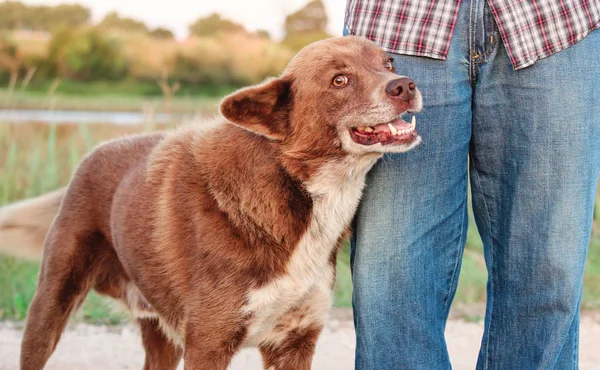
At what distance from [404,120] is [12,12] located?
10.7 metres

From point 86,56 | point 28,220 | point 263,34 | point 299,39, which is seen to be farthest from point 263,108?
point 86,56

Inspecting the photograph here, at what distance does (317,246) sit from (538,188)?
806mm

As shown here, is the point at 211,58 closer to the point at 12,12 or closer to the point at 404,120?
the point at 12,12

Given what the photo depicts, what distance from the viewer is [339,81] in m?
2.76

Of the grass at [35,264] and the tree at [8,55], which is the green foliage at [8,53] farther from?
the grass at [35,264]

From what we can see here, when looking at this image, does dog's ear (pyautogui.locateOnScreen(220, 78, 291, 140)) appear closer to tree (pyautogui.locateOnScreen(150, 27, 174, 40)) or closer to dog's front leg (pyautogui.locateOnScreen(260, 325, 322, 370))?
dog's front leg (pyautogui.locateOnScreen(260, 325, 322, 370))

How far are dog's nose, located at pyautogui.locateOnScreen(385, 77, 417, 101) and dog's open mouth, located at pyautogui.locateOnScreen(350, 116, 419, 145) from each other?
117mm

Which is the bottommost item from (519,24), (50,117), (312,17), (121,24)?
(121,24)

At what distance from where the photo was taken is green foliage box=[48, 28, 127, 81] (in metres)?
11.9

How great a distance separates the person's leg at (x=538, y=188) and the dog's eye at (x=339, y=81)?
46 cm

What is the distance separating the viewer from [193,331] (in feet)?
9.17

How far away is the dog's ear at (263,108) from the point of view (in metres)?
2.73

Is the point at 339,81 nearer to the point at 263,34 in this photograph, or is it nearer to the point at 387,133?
the point at 387,133

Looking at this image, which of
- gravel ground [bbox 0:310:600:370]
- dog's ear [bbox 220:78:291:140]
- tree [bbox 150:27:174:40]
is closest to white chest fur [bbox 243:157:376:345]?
→ dog's ear [bbox 220:78:291:140]
